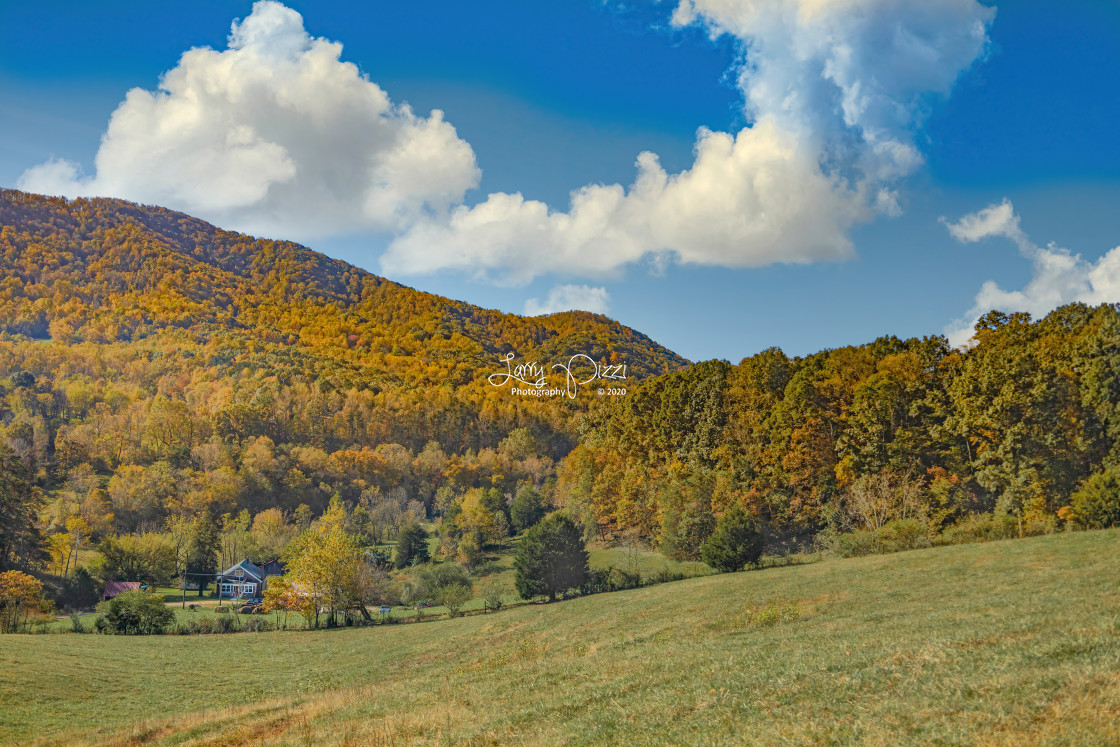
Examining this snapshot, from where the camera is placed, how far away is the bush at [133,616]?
52.2 meters

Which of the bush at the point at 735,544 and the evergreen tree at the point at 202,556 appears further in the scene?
the evergreen tree at the point at 202,556

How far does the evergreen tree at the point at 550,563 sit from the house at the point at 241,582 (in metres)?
58.4

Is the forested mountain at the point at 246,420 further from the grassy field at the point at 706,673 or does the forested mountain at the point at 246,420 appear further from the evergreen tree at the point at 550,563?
the grassy field at the point at 706,673

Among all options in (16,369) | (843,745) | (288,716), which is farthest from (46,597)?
(16,369)

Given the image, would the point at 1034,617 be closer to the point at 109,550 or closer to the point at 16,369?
the point at 109,550

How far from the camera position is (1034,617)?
49.6 ft

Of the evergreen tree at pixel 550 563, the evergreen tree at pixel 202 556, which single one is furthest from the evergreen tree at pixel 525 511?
the evergreen tree at pixel 550 563

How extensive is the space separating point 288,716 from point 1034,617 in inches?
808

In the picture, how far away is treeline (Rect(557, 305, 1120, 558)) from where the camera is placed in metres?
49.8

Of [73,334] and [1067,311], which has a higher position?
[73,334]

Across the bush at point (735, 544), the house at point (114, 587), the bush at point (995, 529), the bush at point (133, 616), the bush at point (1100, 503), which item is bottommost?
the house at point (114, 587)

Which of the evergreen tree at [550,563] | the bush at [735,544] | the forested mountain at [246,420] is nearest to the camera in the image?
the bush at [735,544]

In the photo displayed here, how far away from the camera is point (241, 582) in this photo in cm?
9812

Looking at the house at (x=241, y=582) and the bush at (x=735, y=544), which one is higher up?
the bush at (x=735, y=544)
